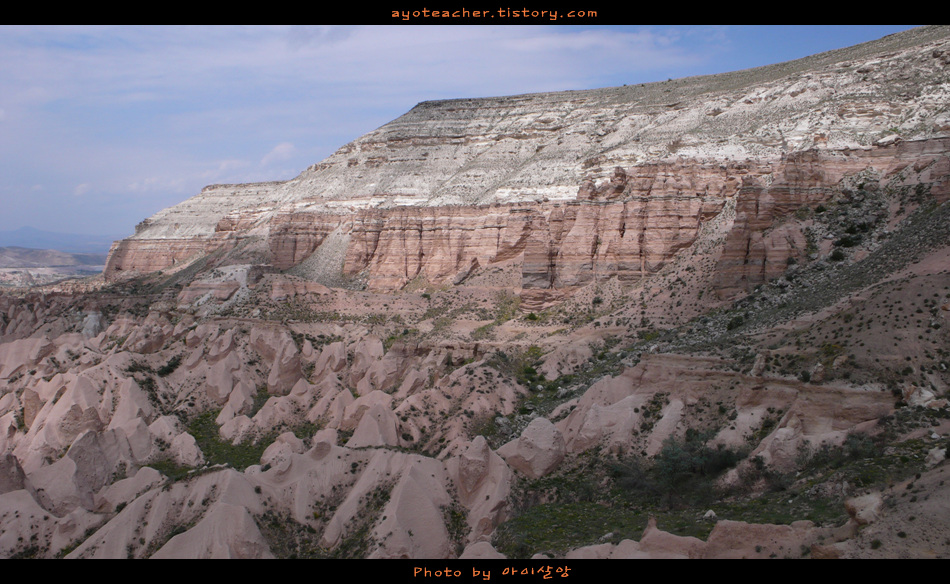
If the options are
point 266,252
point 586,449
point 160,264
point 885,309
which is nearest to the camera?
point 885,309

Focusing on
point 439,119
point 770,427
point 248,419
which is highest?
point 439,119

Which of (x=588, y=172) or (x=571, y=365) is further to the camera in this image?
(x=588, y=172)

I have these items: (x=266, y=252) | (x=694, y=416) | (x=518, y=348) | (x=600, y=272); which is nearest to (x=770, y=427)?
(x=694, y=416)

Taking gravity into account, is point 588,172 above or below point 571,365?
above

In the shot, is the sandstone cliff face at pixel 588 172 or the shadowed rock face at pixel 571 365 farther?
the sandstone cliff face at pixel 588 172

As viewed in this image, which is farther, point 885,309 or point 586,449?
point 586,449

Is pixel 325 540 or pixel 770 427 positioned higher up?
pixel 770 427

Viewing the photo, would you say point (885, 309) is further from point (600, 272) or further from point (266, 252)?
point (266, 252)

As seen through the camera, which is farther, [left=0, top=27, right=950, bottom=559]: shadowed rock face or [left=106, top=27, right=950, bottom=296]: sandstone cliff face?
[left=106, top=27, right=950, bottom=296]: sandstone cliff face
